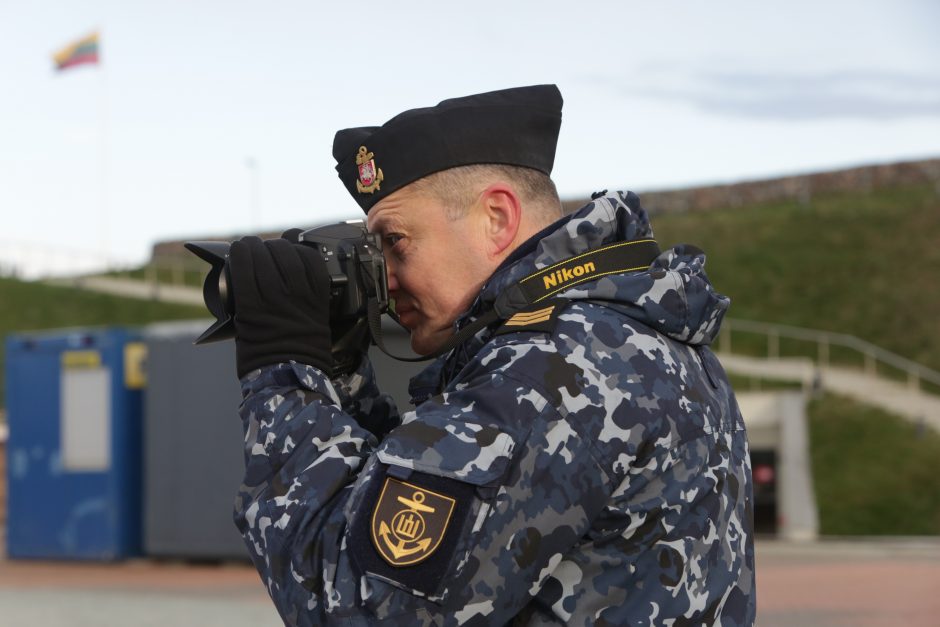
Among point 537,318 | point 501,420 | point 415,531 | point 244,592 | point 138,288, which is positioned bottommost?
point 244,592

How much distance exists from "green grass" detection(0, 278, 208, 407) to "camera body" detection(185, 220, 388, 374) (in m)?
32.9

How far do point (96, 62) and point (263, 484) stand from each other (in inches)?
1706

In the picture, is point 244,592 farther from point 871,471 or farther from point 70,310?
point 70,310

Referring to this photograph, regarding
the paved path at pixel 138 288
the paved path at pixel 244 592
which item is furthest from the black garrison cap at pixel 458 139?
the paved path at pixel 138 288

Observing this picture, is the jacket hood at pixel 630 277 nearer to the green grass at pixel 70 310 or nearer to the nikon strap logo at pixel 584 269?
the nikon strap logo at pixel 584 269

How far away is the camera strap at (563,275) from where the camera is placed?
A: 76.4 inches

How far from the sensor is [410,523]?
1709 millimetres

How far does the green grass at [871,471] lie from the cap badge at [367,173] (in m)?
16.1

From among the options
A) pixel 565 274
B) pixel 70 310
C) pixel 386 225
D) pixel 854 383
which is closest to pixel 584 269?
pixel 565 274

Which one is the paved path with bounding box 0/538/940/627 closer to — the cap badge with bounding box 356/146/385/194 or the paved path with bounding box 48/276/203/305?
the cap badge with bounding box 356/146/385/194

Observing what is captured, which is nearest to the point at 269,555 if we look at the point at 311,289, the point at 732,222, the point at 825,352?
the point at 311,289

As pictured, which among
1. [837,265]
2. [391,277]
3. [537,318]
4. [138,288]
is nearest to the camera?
[537,318]

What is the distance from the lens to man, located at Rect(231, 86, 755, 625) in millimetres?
1715

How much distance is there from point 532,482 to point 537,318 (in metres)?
0.26
